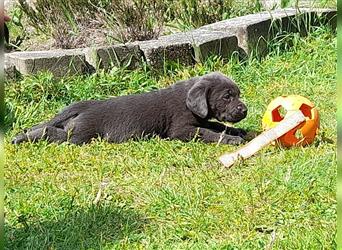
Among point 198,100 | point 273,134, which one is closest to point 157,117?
point 198,100

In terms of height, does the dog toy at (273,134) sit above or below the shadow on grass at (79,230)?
below

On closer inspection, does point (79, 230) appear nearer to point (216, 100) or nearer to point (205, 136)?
point (205, 136)

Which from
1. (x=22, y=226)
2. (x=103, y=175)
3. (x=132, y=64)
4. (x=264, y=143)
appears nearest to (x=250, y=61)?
(x=132, y=64)

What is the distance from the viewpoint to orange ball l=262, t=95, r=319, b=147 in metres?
5.18

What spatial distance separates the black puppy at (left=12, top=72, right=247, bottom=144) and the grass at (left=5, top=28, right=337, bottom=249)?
108 mm

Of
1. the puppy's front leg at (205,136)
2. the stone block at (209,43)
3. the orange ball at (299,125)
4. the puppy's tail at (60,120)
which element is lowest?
the stone block at (209,43)

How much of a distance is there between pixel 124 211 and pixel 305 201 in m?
0.95

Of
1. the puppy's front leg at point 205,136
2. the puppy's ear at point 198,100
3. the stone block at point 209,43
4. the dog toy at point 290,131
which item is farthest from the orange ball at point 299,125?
the stone block at point 209,43

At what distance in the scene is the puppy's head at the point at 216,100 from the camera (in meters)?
5.70

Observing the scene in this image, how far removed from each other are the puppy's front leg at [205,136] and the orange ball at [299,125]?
23 centimetres

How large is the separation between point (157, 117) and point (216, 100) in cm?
44

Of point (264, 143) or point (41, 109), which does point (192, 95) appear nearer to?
point (264, 143)

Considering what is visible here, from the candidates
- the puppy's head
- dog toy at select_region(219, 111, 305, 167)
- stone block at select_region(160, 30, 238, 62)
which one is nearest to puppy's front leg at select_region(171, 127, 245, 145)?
the puppy's head

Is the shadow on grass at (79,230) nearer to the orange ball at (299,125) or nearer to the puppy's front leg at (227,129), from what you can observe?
the orange ball at (299,125)
